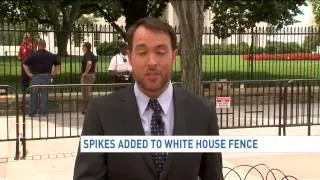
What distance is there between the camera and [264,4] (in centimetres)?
1744

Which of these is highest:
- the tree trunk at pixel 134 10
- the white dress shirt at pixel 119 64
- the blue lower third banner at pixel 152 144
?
the tree trunk at pixel 134 10

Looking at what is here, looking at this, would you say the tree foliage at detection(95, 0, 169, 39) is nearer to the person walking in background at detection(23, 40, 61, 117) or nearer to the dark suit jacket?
the person walking in background at detection(23, 40, 61, 117)

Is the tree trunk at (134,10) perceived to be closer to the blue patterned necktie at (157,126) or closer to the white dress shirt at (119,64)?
the white dress shirt at (119,64)

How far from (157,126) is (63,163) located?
5479mm

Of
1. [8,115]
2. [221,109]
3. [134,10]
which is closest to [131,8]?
[134,10]

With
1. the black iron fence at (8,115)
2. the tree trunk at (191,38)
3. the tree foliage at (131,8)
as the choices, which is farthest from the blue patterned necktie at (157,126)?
the tree foliage at (131,8)

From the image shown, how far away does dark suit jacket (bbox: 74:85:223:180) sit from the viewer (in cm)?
215

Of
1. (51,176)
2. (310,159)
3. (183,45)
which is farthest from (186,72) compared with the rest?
(310,159)

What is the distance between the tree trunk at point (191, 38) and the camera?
18.1 ft

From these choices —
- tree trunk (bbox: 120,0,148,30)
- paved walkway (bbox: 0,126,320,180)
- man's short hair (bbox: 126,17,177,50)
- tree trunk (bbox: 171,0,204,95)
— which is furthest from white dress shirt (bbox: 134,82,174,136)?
tree trunk (bbox: 120,0,148,30)

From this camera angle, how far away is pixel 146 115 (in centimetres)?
221

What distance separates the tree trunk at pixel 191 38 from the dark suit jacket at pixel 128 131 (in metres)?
3.34

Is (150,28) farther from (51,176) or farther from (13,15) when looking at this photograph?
(13,15)

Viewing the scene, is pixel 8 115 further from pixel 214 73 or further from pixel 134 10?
pixel 214 73
